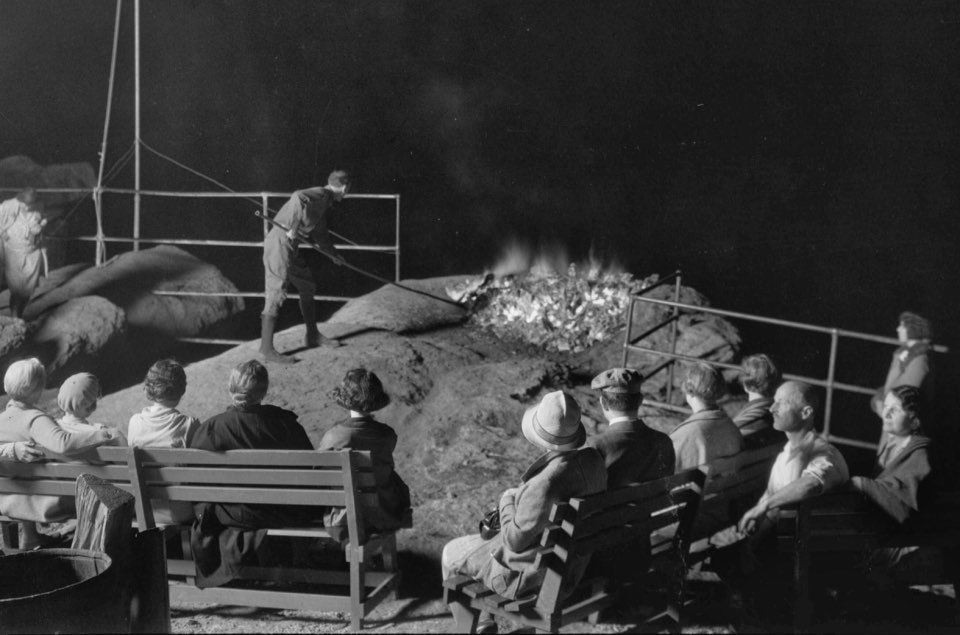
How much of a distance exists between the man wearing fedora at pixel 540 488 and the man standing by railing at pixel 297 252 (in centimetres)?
189

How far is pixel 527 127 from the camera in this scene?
4.32m

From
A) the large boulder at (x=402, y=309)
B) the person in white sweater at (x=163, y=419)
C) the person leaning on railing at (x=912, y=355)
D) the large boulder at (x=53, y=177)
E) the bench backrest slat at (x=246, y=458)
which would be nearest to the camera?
the bench backrest slat at (x=246, y=458)

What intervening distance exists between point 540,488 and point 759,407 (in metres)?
1.23

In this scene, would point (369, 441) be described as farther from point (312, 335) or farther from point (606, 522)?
point (312, 335)

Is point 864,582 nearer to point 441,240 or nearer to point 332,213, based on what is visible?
point 441,240

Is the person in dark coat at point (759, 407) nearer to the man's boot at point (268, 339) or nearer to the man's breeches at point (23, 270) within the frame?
the man's boot at point (268, 339)

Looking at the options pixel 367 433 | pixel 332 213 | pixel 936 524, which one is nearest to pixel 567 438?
pixel 367 433

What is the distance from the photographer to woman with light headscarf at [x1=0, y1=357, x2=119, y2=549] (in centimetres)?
346

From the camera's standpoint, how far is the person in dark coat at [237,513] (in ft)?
10.8

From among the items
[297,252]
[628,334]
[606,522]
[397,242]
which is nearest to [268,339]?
[297,252]

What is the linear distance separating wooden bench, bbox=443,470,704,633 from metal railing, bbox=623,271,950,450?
1.27m

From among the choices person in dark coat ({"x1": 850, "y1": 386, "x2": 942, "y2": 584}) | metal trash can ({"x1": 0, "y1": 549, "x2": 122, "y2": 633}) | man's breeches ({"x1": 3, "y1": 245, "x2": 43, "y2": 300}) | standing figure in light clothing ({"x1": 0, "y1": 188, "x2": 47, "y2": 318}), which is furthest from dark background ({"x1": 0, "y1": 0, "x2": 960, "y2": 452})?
metal trash can ({"x1": 0, "y1": 549, "x2": 122, "y2": 633})

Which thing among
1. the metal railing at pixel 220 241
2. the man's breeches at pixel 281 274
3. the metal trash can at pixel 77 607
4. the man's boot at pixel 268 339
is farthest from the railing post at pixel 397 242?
the metal trash can at pixel 77 607

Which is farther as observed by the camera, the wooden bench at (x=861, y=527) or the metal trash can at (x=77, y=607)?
the wooden bench at (x=861, y=527)
